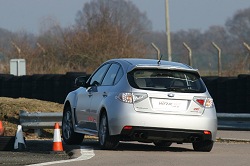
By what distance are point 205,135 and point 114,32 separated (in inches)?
1372

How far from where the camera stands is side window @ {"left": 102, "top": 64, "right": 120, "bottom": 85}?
17.2 meters

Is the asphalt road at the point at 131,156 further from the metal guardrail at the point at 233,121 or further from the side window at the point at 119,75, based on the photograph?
the metal guardrail at the point at 233,121

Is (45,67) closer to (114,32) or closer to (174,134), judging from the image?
(114,32)

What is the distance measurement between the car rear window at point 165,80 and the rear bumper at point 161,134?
662 mm

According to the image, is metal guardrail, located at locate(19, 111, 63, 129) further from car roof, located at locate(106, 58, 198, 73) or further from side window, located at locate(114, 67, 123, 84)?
side window, located at locate(114, 67, 123, 84)

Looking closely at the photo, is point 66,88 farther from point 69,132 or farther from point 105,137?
point 105,137

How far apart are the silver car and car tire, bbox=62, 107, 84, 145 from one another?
1088 millimetres

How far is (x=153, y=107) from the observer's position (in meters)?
16.2

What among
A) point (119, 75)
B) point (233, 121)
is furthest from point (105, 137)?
point (233, 121)

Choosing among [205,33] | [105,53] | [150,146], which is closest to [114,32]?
[105,53]

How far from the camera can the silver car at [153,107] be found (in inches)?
638

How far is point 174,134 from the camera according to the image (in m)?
16.3

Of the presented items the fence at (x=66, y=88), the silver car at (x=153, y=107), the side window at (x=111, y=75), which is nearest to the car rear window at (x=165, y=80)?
the silver car at (x=153, y=107)

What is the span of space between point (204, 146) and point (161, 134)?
3.50 feet
